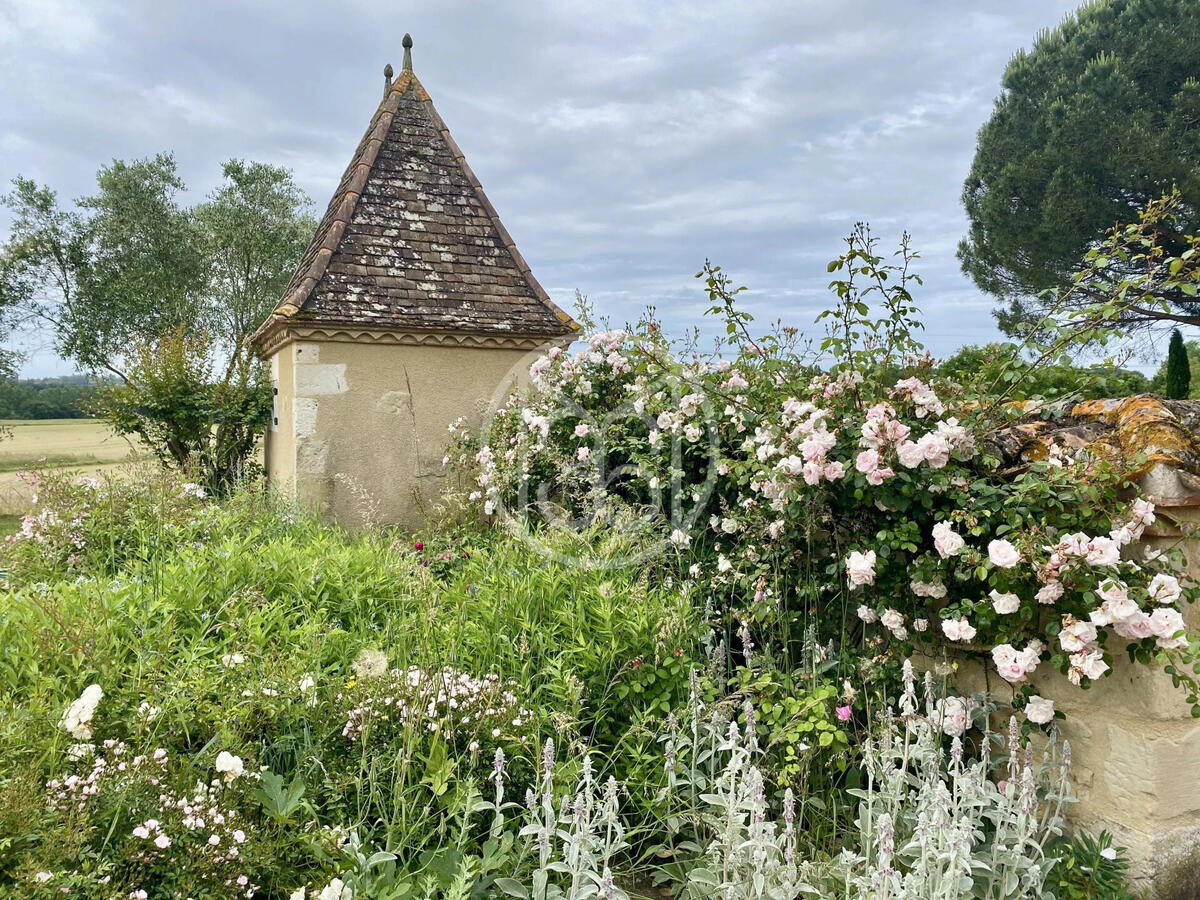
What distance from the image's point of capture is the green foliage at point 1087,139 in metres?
16.7

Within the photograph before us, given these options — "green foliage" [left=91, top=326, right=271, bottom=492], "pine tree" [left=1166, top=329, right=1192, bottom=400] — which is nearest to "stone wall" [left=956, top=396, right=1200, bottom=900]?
"green foliage" [left=91, top=326, right=271, bottom=492]

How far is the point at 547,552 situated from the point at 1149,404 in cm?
317

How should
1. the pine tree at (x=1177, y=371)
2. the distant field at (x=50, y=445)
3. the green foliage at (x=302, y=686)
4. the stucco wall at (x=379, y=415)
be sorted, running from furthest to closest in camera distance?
the pine tree at (x=1177, y=371) → the distant field at (x=50, y=445) → the stucco wall at (x=379, y=415) → the green foliage at (x=302, y=686)

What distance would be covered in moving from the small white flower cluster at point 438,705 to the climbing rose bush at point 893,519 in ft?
4.72

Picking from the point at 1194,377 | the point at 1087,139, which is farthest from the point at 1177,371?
the point at 1087,139

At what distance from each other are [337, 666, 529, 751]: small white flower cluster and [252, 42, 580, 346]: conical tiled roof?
5.79m

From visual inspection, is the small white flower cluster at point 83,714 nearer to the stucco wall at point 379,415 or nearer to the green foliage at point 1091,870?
the green foliage at point 1091,870

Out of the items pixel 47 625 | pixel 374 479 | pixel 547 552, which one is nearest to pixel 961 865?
pixel 547 552

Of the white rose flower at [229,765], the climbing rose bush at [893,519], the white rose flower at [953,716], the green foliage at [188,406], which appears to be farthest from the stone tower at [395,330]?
the white rose flower at [953,716]

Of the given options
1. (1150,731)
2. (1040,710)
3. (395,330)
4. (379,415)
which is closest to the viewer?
(1150,731)

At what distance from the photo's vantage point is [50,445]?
17375 mm

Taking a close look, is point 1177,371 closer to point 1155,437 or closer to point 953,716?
point 1155,437

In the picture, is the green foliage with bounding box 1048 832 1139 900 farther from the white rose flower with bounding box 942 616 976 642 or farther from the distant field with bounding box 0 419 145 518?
the distant field with bounding box 0 419 145 518

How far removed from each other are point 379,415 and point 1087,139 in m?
18.1
